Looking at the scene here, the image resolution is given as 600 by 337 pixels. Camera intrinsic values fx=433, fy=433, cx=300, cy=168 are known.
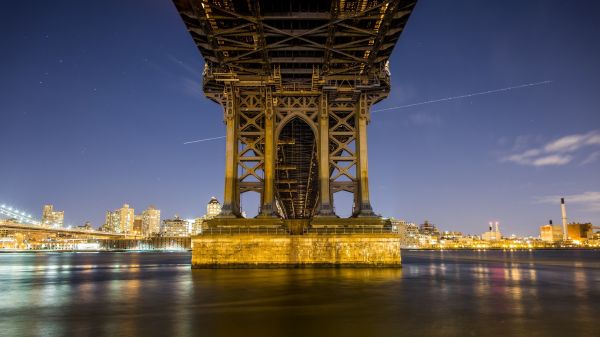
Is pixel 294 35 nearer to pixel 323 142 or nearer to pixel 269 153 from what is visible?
pixel 323 142

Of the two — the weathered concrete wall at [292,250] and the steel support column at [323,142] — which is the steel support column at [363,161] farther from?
the weathered concrete wall at [292,250]

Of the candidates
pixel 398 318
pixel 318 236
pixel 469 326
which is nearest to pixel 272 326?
pixel 398 318

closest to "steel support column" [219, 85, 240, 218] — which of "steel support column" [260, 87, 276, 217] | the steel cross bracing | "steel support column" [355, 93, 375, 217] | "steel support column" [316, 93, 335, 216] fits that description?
the steel cross bracing

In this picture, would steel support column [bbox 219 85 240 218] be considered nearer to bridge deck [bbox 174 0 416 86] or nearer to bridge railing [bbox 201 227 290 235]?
bridge deck [bbox 174 0 416 86]

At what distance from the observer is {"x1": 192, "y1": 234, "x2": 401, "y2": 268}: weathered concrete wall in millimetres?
30109

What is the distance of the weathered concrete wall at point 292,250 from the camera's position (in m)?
30.1

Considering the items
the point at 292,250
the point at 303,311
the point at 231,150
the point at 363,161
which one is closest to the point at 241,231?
the point at 292,250

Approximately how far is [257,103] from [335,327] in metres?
28.3

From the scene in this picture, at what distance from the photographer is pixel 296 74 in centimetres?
3666

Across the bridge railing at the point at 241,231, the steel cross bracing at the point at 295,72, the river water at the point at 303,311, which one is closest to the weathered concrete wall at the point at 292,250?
the bridge railing at the point at 241,231

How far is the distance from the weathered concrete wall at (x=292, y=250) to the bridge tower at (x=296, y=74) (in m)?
1.71

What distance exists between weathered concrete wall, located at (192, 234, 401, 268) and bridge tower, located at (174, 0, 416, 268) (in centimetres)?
171

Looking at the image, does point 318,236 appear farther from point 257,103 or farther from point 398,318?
point 398,318

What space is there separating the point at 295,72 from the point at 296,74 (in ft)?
4.85
